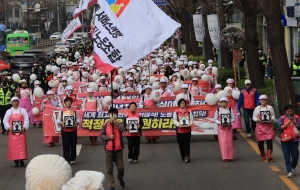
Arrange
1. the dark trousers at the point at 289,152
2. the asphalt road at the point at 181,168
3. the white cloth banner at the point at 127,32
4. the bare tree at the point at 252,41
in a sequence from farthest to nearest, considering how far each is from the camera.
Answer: the bare tree at the point at 252,41 → the dark trousers at the point at 289,152 → the asphalt road at the point at 181,168 → the white cloth banner at the point at 127,32

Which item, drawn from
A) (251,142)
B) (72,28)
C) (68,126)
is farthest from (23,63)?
(68,126)

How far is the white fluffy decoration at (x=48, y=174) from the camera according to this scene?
5895 millimetres

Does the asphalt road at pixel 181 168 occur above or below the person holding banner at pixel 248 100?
below

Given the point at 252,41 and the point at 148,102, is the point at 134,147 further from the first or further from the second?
the point at 252,41

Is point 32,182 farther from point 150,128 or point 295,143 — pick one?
point 150,128

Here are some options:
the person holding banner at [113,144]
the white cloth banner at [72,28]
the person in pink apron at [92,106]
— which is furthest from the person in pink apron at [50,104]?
the white cloth banner at [72,28]

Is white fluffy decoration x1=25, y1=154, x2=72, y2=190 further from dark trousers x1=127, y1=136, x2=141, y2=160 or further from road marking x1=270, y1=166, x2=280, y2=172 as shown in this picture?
dark trousers x1=127, y1=136, x2=141, y2=160

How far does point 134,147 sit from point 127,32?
4118 millimetres

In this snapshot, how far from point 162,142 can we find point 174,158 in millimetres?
2874

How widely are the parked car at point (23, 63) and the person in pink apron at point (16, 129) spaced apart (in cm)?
3022

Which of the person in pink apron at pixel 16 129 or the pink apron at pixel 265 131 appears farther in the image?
the person in pink apron at pixel 16 129

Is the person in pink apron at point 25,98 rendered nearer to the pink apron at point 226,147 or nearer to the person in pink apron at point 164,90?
the person in pink apron at point 164,90

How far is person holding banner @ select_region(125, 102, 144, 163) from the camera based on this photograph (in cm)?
1655

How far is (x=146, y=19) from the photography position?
14.0 m
